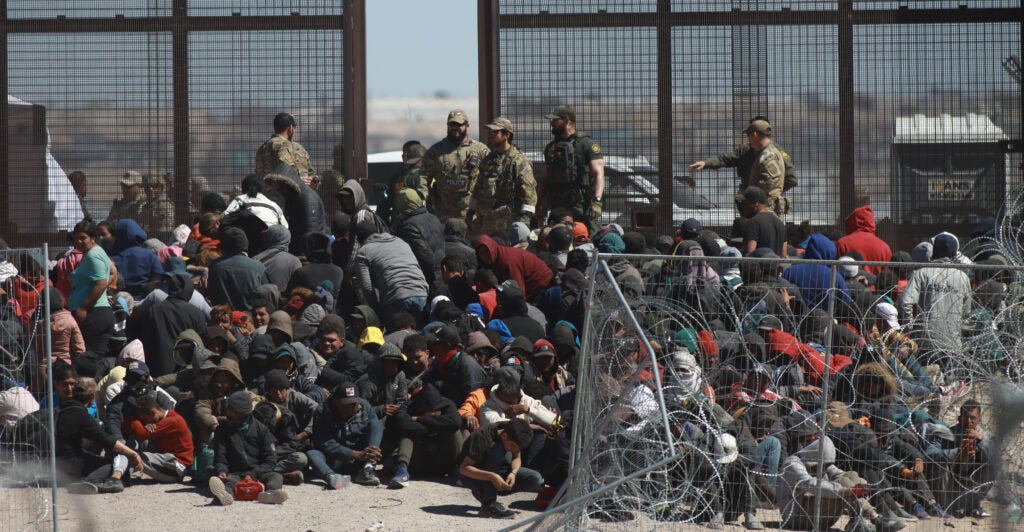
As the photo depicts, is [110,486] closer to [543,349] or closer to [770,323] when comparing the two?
[543,349]

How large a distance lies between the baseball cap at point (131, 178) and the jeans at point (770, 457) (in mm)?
8943

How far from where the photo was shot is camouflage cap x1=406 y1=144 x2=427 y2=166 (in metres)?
15.4

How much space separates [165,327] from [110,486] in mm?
1739

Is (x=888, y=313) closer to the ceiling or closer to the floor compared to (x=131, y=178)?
closer to the floor

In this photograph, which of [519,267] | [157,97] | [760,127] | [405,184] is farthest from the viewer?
[157,97]

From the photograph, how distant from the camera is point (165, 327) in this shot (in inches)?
464

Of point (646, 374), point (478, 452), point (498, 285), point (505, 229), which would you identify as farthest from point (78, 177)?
point (646, 374)

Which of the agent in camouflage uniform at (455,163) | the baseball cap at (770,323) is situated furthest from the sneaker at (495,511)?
the agent in camouflage uniform at (455,163)

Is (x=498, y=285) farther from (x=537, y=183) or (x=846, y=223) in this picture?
(x=846, y=223)

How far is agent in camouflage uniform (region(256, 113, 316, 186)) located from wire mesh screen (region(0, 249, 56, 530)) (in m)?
5.70

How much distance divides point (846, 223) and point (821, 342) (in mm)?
6098

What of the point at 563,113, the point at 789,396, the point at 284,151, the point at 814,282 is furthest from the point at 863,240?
the point at 284,151

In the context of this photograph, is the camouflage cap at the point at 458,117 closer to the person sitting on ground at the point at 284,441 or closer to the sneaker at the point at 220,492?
the person sitting on ground at the point at 284,441

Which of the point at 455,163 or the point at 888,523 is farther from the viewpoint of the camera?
the point at 455,163
